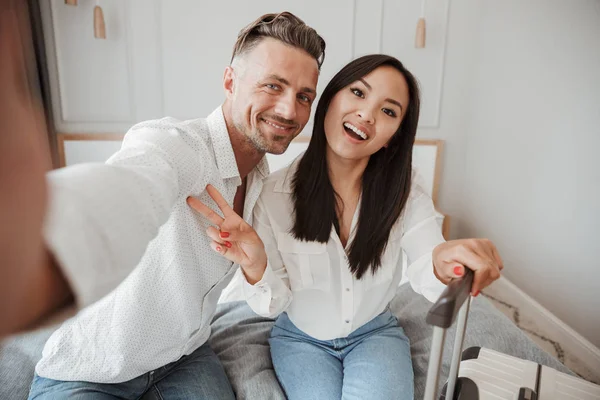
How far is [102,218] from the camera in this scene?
0.44 metres

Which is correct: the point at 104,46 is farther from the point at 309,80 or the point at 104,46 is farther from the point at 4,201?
the point at 4,201

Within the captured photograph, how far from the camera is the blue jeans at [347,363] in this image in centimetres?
105

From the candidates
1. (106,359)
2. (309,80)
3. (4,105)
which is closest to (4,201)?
(4,105)

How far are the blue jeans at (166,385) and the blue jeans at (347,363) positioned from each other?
0.19m

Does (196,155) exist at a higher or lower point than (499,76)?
lower

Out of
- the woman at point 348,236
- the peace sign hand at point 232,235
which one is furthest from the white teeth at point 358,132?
the peace sign hand at point 232,235

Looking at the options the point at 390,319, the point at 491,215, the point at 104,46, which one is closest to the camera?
the point at 390,319

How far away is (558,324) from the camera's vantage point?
208cm

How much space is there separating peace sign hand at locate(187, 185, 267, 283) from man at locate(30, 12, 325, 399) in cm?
6

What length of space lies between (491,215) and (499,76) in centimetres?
88

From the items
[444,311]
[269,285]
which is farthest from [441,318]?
[269,285]

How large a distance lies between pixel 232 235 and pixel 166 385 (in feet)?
1.62

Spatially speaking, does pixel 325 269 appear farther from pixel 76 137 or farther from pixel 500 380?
pixel 76 137

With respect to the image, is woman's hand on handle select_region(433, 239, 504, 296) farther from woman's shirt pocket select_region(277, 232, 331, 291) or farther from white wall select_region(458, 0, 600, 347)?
white wall select_region(458, 0, 600, 347)
